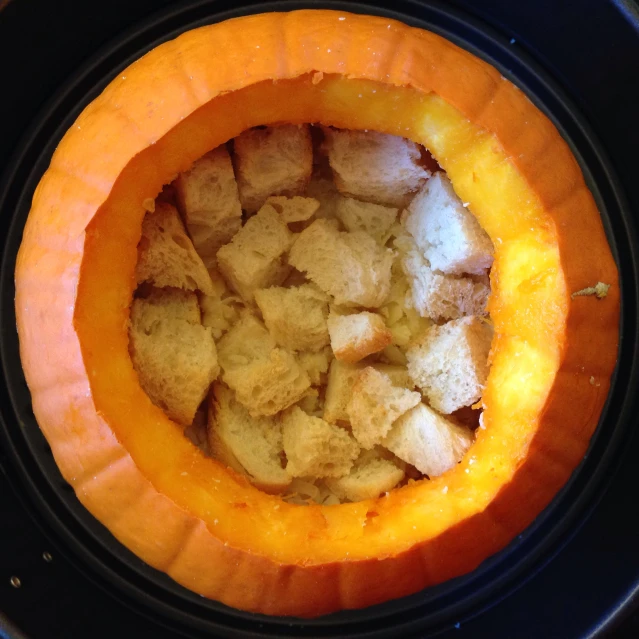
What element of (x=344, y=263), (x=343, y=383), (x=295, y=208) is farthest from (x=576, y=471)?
(x=295, y=208)

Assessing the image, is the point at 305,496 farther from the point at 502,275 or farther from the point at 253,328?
the point at 502,275

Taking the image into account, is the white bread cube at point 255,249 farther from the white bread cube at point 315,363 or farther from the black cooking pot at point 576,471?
the black cooking pot at point 576,471

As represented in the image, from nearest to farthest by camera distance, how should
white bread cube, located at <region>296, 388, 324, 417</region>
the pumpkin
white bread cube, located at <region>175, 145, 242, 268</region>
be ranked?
the pumpkin, white bread cube, located at <region>175, 145, 242, 268</region>, white bread cube, located at <region>296, 388, 324, 417</region>

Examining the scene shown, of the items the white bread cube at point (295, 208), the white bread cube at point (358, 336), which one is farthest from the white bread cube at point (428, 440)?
the white bread cube at point (295, 208)

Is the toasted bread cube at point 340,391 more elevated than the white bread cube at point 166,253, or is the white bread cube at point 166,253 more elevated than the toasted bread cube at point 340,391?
the white bread cube at point 166,253

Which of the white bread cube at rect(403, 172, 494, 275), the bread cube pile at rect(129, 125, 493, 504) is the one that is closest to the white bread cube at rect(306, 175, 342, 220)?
the bread cube pile at rect(129, 125, 493, 504)

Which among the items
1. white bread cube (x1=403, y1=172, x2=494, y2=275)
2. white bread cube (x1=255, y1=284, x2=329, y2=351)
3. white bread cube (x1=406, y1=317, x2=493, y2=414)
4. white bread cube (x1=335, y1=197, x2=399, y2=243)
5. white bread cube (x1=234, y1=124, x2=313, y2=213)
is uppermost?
white bread cube (x1=234, y1=124, x2=313, y2=213)

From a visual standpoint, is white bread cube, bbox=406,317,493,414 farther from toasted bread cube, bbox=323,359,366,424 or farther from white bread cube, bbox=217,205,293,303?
white bread cube, bbox=217,205,293,303
